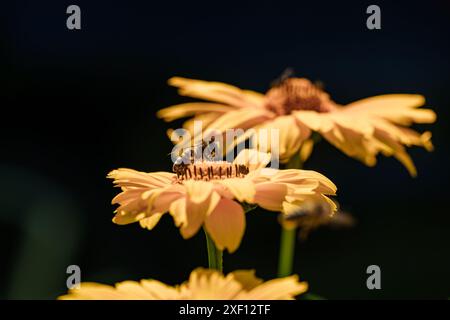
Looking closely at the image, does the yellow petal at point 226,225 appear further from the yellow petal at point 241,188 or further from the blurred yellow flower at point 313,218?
the blurred yellow flower at point 313,218

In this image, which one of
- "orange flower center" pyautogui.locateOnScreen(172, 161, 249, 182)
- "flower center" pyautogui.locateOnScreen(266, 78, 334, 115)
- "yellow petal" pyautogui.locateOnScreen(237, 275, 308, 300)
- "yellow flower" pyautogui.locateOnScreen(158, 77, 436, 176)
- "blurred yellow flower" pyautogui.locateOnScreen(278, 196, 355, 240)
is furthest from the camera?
"flower center" pyautogui.locateOnScreen(266, 78, 334, 115)

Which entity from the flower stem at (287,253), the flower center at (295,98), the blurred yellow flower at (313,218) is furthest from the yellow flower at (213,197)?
the flower center at (295,98)

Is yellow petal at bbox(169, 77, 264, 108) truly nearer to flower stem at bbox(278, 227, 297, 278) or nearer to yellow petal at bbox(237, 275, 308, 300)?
flower stem at bbox(278, 227, 297, 278)

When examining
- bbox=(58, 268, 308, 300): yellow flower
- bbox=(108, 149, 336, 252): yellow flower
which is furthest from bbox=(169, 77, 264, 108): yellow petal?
bbox=(58, 268, 308, 300): yellow flower

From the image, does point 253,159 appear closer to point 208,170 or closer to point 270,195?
point 208,170
